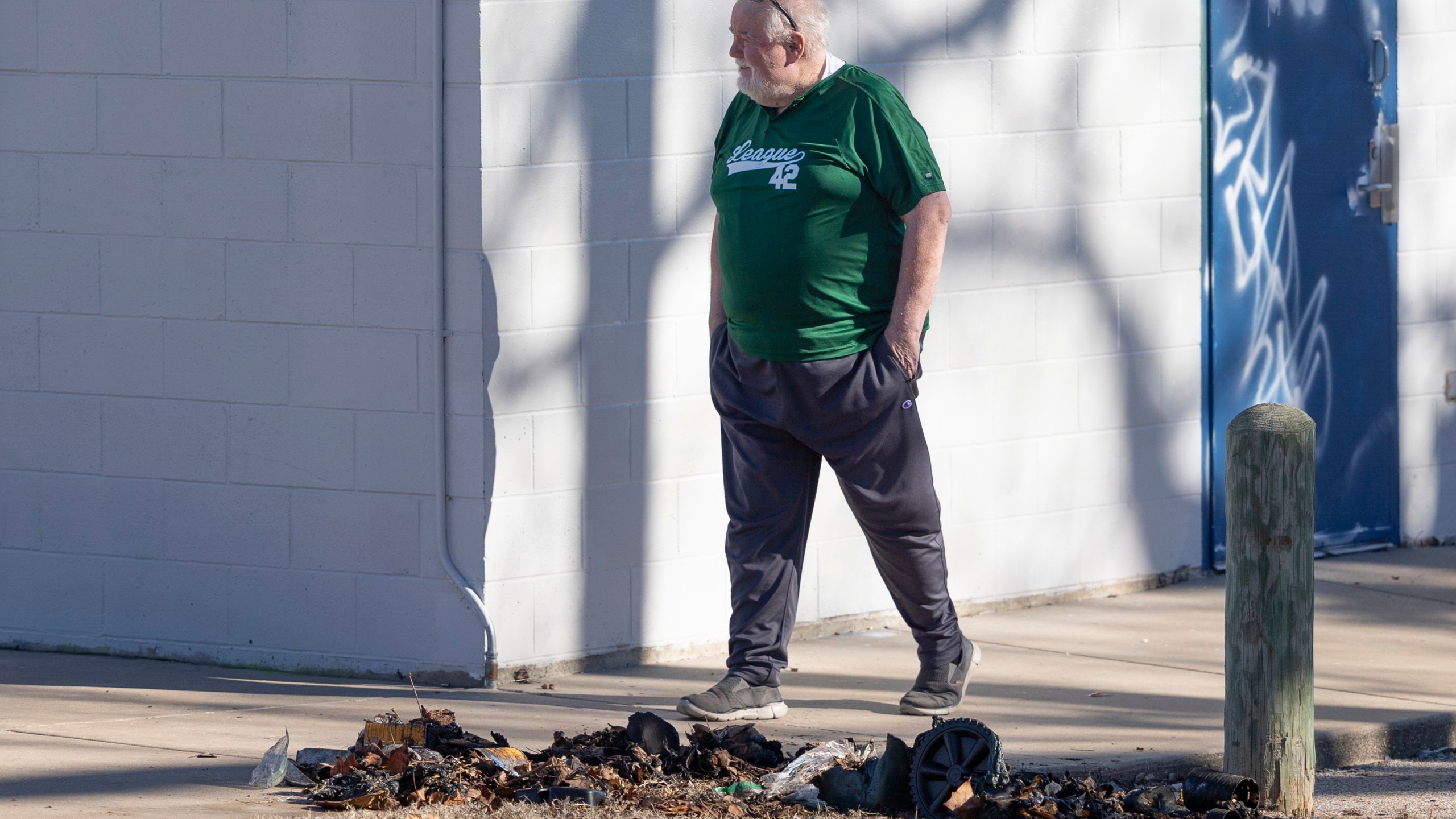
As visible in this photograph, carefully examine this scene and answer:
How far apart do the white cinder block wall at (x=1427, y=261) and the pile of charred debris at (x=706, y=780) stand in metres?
4.13

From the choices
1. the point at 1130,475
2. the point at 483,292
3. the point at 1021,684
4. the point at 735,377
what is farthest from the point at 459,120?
the point at 1130,475

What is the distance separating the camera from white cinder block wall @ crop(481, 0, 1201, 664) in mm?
6859

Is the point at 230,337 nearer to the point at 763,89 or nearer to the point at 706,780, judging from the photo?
the point at 763,89

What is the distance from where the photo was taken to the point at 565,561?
277 inches

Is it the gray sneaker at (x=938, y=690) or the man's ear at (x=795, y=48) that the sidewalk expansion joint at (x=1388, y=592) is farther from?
the man's ear at (x=795, y=48)

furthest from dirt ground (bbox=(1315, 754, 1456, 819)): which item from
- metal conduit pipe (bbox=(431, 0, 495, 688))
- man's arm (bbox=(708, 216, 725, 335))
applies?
metal conduit pipe (bbox=(431, 0, 495, 688))

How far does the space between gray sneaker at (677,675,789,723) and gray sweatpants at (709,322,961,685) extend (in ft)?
0.15

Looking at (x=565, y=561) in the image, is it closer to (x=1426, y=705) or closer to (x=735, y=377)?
(x=735, y=377)

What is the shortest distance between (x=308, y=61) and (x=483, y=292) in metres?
0.96

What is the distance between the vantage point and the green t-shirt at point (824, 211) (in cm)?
610

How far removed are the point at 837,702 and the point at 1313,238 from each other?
354 cm

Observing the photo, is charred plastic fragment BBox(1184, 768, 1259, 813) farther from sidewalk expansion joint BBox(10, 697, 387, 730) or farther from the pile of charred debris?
sidewalk expansion joint BBox(10, 697, 387, 730)

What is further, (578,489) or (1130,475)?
(1130,475)

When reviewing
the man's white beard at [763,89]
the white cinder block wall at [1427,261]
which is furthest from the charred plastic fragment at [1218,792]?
the white cinder block wall at [1427,261]
